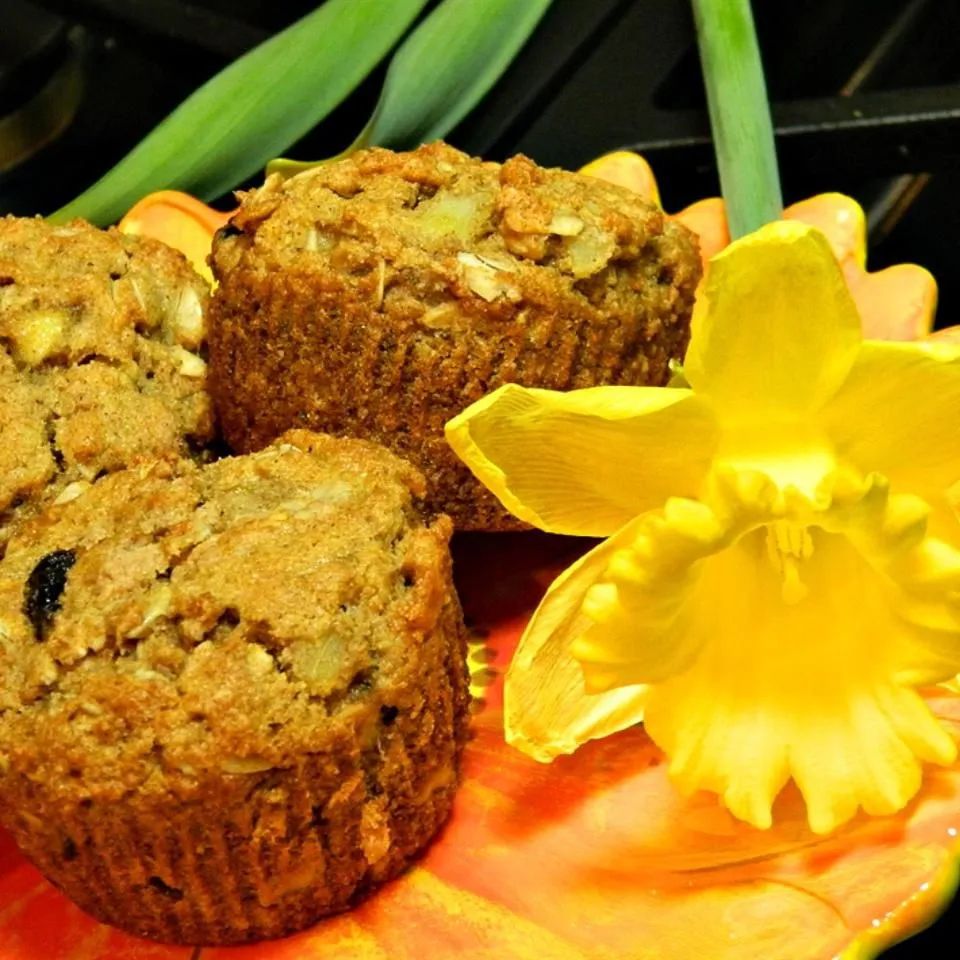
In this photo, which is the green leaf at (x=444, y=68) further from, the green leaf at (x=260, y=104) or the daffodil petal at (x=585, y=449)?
the daffodil petal at (x=585, y=449)

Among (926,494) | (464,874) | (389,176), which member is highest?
(389,176)

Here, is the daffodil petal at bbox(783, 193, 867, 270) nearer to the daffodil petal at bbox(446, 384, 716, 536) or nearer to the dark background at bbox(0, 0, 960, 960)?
the dark background at bbox(0, 0, 960, 960)

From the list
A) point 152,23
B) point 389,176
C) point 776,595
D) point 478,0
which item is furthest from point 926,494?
point 152,23

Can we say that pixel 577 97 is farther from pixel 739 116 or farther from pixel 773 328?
pixel 773 328

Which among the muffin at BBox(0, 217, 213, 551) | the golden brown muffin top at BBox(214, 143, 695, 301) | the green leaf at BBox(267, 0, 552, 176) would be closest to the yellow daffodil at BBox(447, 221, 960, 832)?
the golden brown muffin top at BBox(214, 143, 695, 301)

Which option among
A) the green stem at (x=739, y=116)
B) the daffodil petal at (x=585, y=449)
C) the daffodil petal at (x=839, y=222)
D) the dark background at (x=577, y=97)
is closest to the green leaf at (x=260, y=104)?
the dark background at (x=577, y=97)

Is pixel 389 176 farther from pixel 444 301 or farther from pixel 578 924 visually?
pixel 578 924
